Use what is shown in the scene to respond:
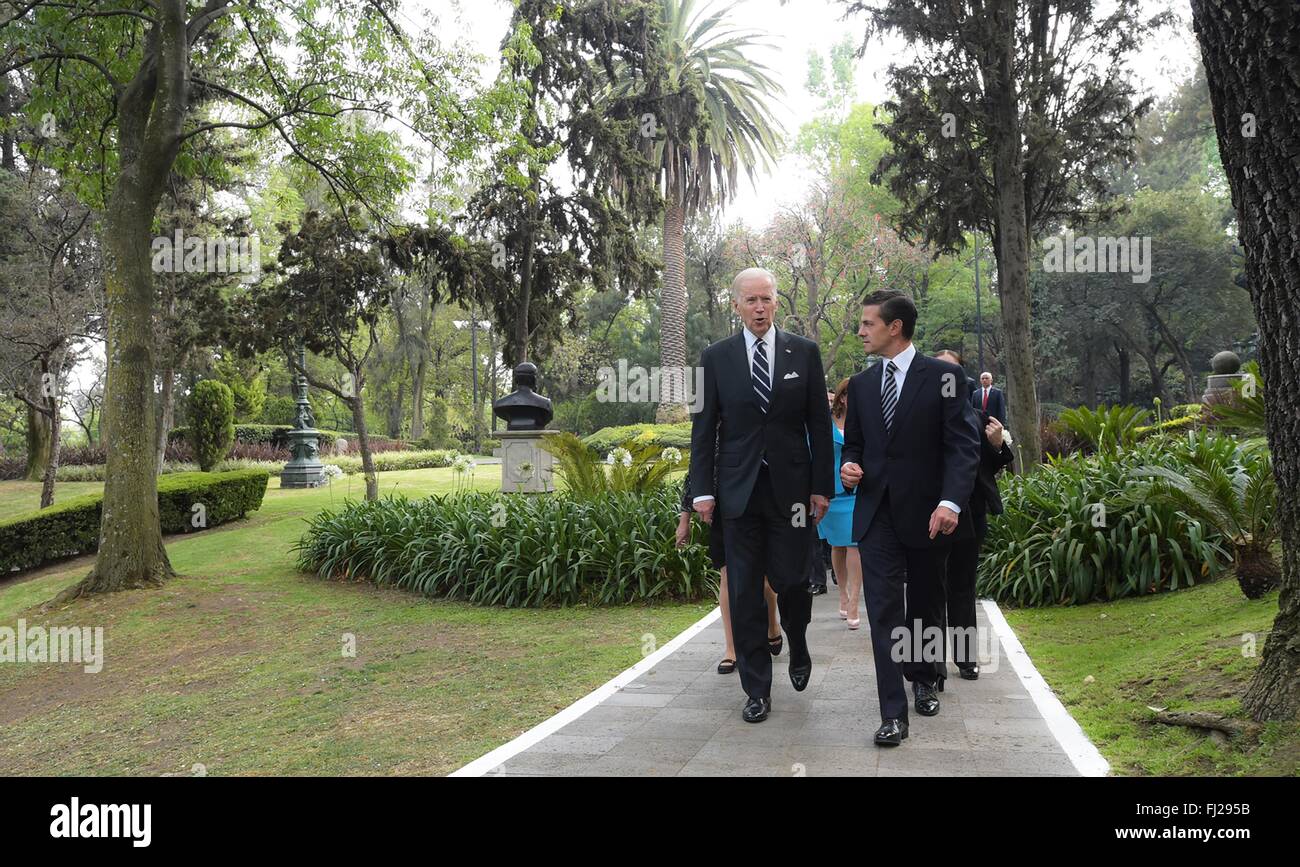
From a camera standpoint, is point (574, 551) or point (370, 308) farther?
point (370, 308)

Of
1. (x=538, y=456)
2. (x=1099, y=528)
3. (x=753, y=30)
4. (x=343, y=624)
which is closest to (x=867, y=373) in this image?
(x=1099, y=528)

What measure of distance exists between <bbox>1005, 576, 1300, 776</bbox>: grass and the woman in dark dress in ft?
5.46

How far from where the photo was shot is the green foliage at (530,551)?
360 inches

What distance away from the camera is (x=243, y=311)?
55.4 ft

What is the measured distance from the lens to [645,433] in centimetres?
2356

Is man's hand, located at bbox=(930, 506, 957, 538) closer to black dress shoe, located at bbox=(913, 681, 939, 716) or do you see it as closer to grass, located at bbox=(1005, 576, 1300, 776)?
black dress shoe, located at bbox=(913, 681, 939, 716)

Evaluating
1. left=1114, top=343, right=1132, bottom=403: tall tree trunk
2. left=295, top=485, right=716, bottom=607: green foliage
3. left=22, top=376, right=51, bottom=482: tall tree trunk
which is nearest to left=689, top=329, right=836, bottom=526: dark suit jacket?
left=295, top=485, right=716, bottom=607: green foliage

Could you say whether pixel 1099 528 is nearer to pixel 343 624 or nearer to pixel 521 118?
pixel 343 624

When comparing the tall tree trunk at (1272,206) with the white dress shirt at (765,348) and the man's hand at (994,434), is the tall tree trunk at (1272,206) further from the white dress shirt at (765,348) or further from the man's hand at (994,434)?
the white dress shirt at (765,348)

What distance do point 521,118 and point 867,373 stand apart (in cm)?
1081

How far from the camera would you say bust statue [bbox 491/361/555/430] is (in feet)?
39.5

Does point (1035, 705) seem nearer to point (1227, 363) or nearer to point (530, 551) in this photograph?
point (530, 551)

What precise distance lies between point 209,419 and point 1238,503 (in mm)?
22492

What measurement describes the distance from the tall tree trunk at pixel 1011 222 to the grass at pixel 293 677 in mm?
7261
